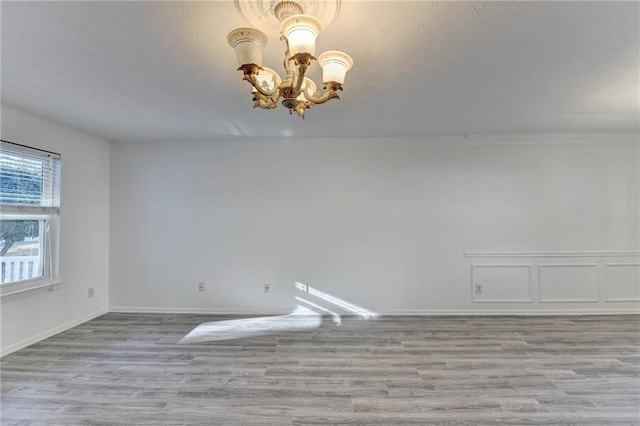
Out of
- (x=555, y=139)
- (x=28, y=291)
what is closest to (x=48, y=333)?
(x=28, y=291)

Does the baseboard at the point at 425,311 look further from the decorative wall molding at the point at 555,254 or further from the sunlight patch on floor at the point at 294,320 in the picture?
the decorative wall molding at the point at 555,254

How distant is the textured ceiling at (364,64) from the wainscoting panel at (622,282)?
1.86 meters

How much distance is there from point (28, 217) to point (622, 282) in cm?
703

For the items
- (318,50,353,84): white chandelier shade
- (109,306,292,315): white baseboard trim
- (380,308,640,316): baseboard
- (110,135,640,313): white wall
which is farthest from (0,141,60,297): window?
(380,308,640,316): baseboard

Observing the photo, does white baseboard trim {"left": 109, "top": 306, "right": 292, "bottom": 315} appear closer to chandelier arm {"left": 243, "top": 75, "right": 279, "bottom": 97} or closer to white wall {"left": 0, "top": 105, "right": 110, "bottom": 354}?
white wall {"left": 0, "top": 105, "right": 110, "bottom": 354}

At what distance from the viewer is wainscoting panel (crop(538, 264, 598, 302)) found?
12.9ft

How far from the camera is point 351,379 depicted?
7.79ft

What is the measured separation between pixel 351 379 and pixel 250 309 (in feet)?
6.71

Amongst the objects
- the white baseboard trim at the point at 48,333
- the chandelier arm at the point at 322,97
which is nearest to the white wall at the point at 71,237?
the white baseboard trim at the point at 48,333

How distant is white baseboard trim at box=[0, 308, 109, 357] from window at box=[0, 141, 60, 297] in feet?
1.65

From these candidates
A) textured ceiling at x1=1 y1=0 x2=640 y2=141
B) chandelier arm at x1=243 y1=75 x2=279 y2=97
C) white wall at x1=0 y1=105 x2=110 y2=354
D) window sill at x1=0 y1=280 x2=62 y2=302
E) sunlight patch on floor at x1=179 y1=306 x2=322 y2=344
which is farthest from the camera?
sunlight patch on floor at x1=179 y1=306 x2=322 y2=344

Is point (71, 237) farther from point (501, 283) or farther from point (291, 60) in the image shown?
point (501, 283)

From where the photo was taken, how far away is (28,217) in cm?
306

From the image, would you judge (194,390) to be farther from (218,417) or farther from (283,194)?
(283,194)
